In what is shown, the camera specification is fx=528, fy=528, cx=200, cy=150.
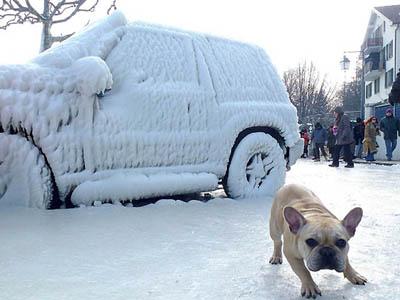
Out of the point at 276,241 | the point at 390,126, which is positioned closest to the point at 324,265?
the point at 276,241

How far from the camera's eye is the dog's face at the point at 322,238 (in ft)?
7.82

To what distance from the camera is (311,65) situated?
58.6 meters

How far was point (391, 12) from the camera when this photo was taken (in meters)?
43.5

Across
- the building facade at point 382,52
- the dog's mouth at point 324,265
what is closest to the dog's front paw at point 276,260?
the dog's mouth at point 324,265

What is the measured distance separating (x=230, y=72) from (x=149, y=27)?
3.27 ft

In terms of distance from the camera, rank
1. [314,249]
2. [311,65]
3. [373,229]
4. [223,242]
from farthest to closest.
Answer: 1. [311,65]
2. [373,229]
3. [223,242]
4. [314,249]

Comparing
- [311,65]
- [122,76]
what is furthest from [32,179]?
[311,65]

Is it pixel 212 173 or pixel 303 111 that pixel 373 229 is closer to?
pixel 212 173

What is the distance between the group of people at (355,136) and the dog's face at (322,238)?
397 inches

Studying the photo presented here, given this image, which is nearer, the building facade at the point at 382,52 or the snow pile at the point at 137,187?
the snow pile at the point at 137,187

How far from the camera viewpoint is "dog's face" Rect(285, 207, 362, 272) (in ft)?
7.82

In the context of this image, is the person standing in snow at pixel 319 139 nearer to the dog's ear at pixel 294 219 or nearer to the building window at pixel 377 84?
the dog's ear at pixel 294 219

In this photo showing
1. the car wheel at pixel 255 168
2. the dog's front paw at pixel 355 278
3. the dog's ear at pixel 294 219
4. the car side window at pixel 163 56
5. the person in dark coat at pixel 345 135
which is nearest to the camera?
the dog's ear at pixel 294 219

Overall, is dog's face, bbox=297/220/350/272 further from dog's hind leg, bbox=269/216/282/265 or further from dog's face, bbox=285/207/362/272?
dog's hind leg, bbox=269/216/282/265
